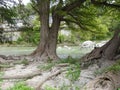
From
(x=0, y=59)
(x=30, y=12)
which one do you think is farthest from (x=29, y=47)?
(x=0, y=59)

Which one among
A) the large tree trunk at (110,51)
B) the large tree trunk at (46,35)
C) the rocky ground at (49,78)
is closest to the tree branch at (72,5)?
the large tree trunk at (46,35)

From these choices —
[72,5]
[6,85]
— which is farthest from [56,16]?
[6,85]

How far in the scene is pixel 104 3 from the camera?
11789 mm

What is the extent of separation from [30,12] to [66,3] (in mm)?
2910

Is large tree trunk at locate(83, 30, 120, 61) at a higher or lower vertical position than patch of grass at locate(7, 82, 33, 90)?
higher

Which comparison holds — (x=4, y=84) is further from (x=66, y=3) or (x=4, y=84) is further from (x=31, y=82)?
(x=66, y=3)

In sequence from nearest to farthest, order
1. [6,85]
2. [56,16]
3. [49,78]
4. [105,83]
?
[105,83]
[6,85]
[49,78]
[56,16]

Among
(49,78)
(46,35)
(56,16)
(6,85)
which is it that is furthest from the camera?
(46,35)

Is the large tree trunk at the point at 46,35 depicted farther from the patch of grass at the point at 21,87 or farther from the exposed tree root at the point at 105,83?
the exposed tree root at the point at 105,83

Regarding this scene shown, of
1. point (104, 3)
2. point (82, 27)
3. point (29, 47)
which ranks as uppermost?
point (104, 3)

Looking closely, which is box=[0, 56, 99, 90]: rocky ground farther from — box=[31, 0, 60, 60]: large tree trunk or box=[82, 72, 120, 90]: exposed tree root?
box=[31, 0, 60, 60]: large tree trunk

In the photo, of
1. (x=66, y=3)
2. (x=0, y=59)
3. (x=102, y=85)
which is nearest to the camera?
(x=102, y=85)

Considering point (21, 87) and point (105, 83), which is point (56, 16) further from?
point (105, 83)

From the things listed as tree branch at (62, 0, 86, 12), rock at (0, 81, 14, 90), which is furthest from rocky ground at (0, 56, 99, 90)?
tree branch at (62, 0, 86, 12)
